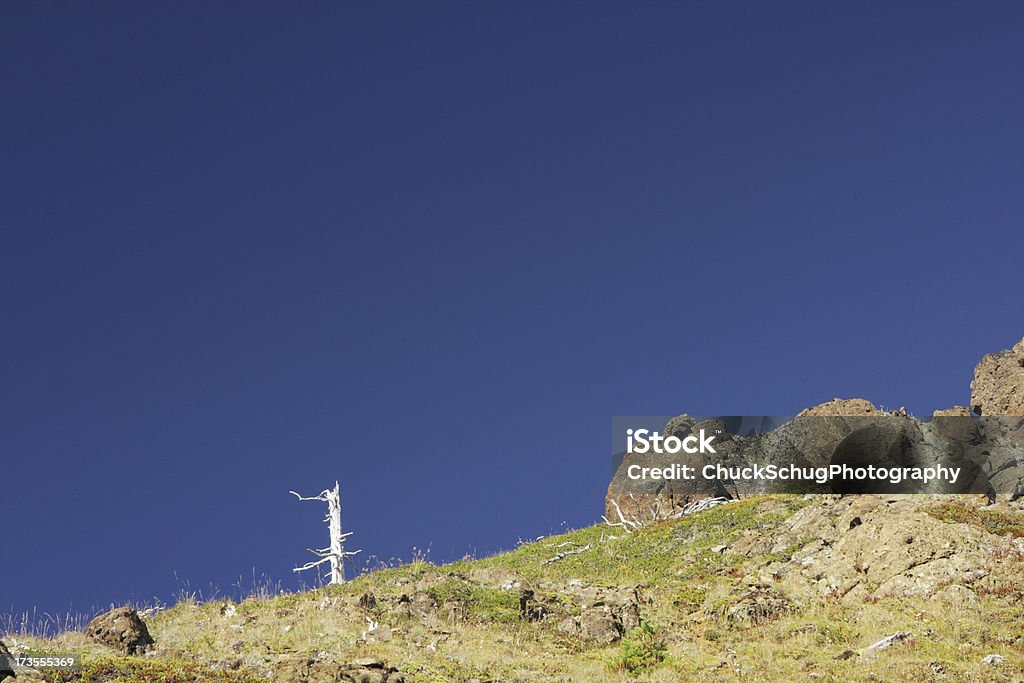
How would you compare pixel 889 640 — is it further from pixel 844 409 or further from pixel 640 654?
pixel 844 409

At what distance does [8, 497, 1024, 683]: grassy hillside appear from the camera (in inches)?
725

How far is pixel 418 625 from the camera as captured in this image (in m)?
22.4

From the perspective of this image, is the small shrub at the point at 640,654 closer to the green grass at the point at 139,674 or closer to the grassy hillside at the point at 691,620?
the grassy hillside at the point at 691,620

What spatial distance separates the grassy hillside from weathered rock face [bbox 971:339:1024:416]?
54.5ft

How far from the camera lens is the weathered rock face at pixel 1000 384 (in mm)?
43750

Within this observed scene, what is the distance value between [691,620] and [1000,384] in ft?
98.3

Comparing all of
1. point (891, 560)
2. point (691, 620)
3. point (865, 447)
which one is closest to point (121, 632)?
point (691, 620)

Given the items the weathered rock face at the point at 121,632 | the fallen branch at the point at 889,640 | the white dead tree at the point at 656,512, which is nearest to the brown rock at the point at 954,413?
the white dead tree at the point at 656,512

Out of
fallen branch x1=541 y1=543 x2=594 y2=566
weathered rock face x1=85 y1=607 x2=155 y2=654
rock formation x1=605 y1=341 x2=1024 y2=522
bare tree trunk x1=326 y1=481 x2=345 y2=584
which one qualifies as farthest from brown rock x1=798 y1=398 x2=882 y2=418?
weathered rock face x1=85 y1=607 x2=155 y2=654

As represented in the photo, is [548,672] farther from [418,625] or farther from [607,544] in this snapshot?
[607,544]

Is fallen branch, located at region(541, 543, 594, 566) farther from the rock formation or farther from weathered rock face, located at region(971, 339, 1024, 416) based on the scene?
weathered rock face, located at region(971, 339, 1024, 416)

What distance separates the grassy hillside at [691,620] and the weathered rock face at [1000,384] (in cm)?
1662

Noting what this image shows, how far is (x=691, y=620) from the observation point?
2338 centimetres

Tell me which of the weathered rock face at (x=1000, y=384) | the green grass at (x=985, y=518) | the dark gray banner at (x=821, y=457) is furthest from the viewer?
the weathered rock face at (x=1000, y=384)
